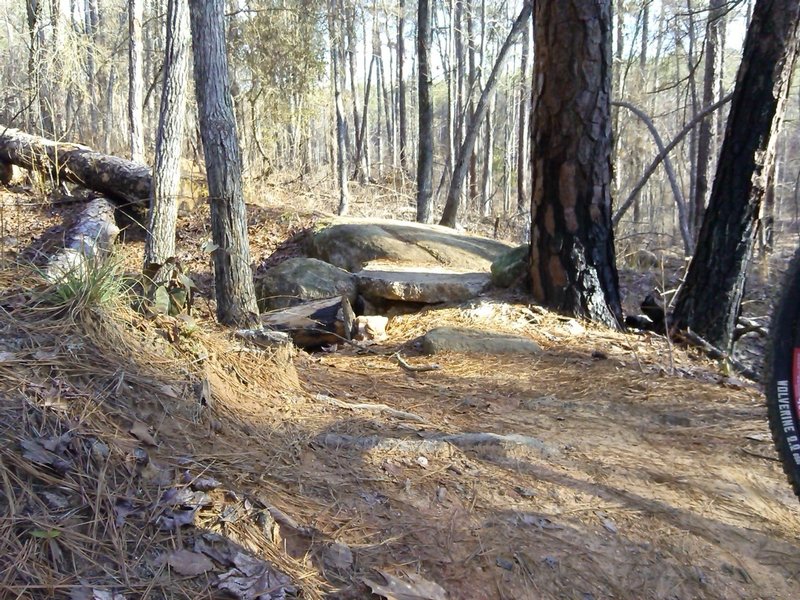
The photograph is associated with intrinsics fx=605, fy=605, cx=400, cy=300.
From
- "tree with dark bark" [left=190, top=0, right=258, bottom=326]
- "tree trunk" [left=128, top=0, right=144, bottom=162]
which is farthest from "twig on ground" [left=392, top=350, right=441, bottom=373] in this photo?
"tree trunk" [left=128, top=0, right=144, bottom=162]

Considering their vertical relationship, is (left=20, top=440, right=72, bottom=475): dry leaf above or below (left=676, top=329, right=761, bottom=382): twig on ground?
above

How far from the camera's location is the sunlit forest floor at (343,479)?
1.71 meters

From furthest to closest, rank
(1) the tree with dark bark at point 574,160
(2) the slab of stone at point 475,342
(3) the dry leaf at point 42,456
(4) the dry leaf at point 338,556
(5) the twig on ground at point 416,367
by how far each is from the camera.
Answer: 1. (1) the tree with dark bark at point 574,160
2. (2) the slab of stone at point 475,342
3. (5) the twig on ground at point 416,367
4. (4) the dry leaf at point 338,556
5. (3) the dry leaf at point 42,456

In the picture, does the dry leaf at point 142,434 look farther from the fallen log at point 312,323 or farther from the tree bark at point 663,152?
the tree bark at point 663,152

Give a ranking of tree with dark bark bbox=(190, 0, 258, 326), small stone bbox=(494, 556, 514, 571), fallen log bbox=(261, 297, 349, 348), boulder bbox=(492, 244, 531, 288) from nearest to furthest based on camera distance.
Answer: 1. small stone bbox=(494, 556, 514, 571)
2. tree with dark bark bbox=(190, 0, 258, 326)
3. fallen log bbox=(261, 297, 349, 348)
4. boulder bbox=(492, 244, 531, 288)

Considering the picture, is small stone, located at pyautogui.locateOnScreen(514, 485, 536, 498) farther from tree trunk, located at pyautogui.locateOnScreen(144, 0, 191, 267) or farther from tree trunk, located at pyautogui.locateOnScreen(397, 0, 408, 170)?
tree trunk, located at pyautogui.locateOnScreen(397, 0, 408, 170)

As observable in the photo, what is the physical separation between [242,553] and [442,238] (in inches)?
275

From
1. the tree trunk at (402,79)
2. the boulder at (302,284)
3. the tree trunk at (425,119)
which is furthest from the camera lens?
the tree trunk at (402,79)

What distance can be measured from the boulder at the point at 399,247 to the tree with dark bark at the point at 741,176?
299 centimetres

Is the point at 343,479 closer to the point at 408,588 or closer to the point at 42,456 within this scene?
the point at 408,588

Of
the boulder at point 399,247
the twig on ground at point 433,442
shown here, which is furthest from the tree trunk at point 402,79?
the twig on ground at point 433,442

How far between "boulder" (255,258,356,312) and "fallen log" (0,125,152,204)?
13.6 feet

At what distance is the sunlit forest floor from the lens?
5.60 ft

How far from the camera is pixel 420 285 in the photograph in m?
6.46
